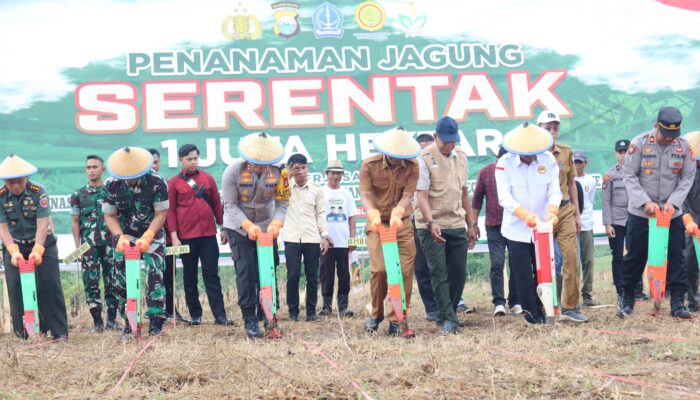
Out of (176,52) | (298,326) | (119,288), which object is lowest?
(298,326)

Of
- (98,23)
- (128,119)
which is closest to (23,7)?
(98,23)

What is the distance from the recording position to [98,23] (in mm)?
12875

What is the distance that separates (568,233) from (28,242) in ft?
15.4

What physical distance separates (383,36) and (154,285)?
684 cm

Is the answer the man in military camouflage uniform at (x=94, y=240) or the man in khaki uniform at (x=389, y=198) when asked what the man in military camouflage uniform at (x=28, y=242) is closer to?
the man in military camouflage uniform at (x=94, y=240)

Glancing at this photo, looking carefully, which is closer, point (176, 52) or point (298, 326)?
point (298, 326)

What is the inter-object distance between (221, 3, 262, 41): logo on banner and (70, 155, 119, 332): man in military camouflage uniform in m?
4.61

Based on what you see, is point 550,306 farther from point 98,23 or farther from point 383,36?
point 98,23

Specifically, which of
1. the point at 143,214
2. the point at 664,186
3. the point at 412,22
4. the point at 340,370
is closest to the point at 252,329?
the point at 143,214

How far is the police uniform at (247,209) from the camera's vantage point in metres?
7.32

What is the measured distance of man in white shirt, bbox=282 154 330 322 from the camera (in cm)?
939

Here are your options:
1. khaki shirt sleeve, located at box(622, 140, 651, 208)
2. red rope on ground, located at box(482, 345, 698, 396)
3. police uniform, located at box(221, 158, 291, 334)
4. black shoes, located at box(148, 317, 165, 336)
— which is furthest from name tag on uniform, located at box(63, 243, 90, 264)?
khaki shirt sleeve, located at box(622, 140, 651, 208)

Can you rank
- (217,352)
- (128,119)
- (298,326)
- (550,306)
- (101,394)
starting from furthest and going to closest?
1. (128,119)
2. (298,326)
3. (550,306)
4. (217,352)
5. (101,394)

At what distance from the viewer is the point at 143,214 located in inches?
295
